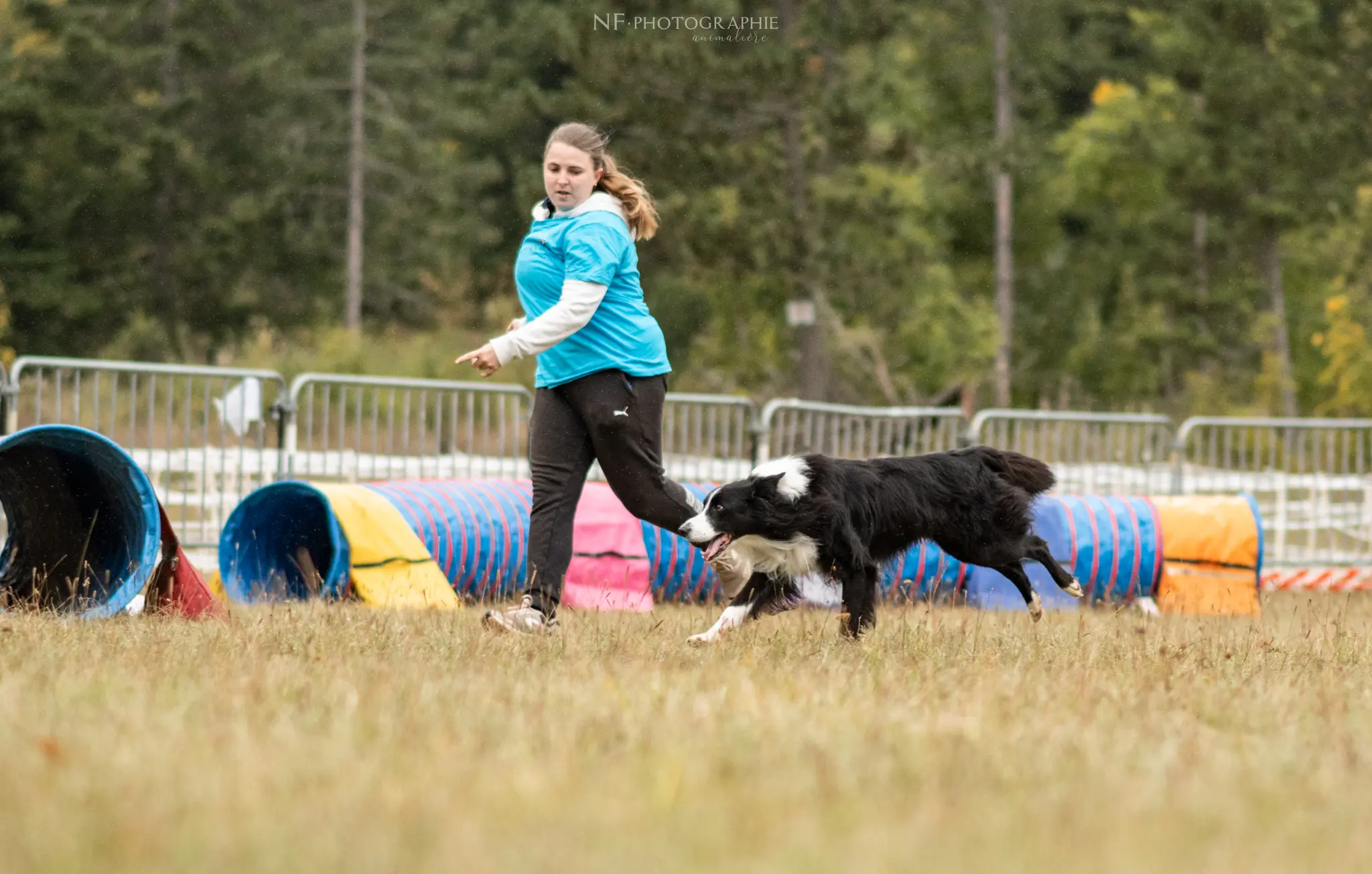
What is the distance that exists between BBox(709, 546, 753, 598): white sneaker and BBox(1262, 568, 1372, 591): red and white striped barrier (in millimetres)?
6737

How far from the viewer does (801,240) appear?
23281mm

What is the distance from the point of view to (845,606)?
5984mm

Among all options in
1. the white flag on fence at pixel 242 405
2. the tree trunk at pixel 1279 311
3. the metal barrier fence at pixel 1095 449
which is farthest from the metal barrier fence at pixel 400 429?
the tree trunk at pixel 1279 311

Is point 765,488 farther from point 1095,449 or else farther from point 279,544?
point 1095,449

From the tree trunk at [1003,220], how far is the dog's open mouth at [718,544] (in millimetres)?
24926

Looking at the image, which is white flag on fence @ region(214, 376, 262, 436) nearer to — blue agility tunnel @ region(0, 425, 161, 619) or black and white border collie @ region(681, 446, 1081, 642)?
blue agility tunnel @ region(0, 425, 161, 619)

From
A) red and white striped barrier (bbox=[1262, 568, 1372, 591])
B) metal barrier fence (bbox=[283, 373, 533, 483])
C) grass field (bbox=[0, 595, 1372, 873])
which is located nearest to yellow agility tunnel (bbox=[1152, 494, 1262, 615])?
red and white striped barrier (bbox=[1262, 568, 1372, 591])

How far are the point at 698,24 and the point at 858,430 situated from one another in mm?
12180

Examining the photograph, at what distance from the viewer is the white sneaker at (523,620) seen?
5766mm

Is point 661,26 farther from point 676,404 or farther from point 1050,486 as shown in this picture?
point 1050,486

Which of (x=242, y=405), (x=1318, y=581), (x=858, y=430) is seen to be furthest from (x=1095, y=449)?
(x=242, y=405)

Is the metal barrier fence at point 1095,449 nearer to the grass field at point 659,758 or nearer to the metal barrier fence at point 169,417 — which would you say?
the metal barrier fence at point 169,417

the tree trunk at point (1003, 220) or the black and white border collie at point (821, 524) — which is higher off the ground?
the tree trunk at point (1003, 220)

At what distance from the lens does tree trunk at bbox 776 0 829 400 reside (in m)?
23.3
